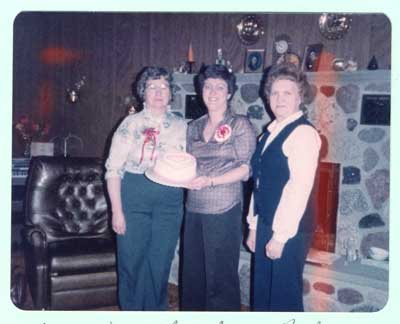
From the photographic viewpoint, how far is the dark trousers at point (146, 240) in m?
2.07

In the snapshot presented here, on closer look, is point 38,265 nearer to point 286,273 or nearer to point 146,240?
point 146,240

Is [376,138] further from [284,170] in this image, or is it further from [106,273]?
[106,273]

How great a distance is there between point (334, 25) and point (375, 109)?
2.10 feet

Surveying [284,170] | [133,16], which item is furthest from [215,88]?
[133,16]

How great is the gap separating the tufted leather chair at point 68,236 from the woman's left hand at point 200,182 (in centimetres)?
91

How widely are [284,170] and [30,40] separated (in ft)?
12.5

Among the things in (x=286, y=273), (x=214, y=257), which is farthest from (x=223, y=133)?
(x=286, y=273)

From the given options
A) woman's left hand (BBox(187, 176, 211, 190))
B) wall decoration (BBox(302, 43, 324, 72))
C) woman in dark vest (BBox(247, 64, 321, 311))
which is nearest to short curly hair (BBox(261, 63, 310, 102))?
woman in dark vest (BBox(247, 64, 321, 311))

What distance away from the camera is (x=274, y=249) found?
5.84 ft

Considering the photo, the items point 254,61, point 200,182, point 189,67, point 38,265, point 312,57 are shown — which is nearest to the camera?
point 200,182

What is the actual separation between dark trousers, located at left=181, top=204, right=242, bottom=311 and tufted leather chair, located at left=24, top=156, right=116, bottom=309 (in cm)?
70

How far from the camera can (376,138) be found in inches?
110

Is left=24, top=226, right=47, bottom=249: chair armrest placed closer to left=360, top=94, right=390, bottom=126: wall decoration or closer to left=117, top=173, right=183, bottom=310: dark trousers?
left=117, top=173, right=183, bottom=310: dark trousers
